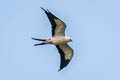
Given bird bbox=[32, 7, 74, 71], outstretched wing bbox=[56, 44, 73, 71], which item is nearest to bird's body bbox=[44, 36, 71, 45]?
bird bbox=[32, 7, 74, 71]

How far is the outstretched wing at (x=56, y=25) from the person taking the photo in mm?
38156

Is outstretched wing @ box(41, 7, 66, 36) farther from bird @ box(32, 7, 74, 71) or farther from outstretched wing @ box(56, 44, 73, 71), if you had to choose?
outstretched wing @ box(56, 44, 73, 71)

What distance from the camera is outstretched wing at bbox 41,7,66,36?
3816cm

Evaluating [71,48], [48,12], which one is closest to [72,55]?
[71,48]

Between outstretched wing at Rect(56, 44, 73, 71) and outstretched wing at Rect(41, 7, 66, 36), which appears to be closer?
outstretched wing at Rect(41, 7, 66, 36)

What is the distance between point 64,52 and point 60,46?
1.35ft

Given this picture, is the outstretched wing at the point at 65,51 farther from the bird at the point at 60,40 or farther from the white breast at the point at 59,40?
the white breast at the point at 59,40

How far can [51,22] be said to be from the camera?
126ft

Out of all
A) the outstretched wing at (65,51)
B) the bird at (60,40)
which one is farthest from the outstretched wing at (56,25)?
the outstretched wing at (65,51)

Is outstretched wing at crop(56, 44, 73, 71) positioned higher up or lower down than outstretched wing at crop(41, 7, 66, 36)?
lower down

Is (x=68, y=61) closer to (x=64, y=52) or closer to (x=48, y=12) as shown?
(x=64, y=52)

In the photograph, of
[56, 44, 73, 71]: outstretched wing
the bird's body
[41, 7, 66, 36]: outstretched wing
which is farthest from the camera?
[56, 44, 73, 71]: outstretched wing

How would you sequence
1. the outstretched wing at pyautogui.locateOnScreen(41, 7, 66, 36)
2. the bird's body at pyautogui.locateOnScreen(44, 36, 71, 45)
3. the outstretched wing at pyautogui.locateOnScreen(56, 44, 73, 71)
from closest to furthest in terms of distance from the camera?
the outstretched wing at pyautogui.locateOnScreen(41, 7, 66, 36) → the bird's body at pyautogui.locateOnScreen(44, 36, 71, 45) → the outstretched wing at pyautogui.locateOnScreen(56, 44, 73, 71)

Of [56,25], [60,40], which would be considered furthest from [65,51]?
[56,25]
